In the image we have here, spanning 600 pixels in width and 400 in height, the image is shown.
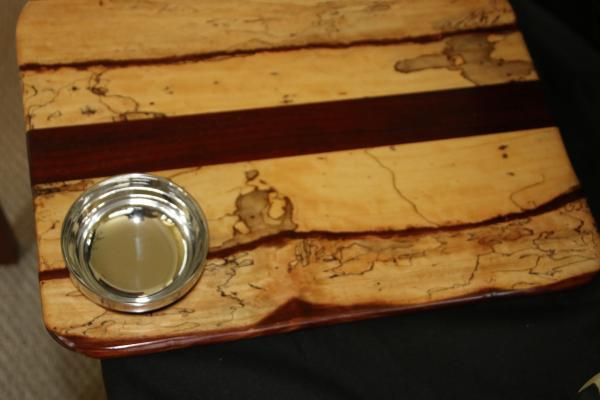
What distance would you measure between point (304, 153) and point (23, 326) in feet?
2.19

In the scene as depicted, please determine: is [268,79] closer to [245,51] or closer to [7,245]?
[245,51]

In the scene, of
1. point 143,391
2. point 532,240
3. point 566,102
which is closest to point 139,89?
point 143,391

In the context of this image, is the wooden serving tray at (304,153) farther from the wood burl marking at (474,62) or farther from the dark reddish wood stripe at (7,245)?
the dark reddish wood stripe at (7,245)

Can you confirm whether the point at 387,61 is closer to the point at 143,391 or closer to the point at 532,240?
the point at 532,240

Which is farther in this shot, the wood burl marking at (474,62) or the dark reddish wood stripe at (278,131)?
the wood burl marking at (474,62)

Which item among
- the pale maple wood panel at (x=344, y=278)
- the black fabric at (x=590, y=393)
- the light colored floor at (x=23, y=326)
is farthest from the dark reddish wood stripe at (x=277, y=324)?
the light colored floor at (x=23, y=326)

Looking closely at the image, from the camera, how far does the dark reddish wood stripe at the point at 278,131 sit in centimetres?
82

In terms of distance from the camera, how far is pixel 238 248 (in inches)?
31.3

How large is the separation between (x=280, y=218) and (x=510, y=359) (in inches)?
12.4

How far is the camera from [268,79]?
2.94ft

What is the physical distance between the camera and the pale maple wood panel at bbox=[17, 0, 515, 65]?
0.89 metres

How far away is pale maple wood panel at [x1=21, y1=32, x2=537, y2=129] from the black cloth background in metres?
0.28

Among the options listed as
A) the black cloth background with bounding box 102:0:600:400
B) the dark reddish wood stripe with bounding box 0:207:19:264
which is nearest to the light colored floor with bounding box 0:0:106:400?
the dark reddish wood stripe with bounding box 0:207:19:264

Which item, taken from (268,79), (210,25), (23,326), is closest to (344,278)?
(268,79)
